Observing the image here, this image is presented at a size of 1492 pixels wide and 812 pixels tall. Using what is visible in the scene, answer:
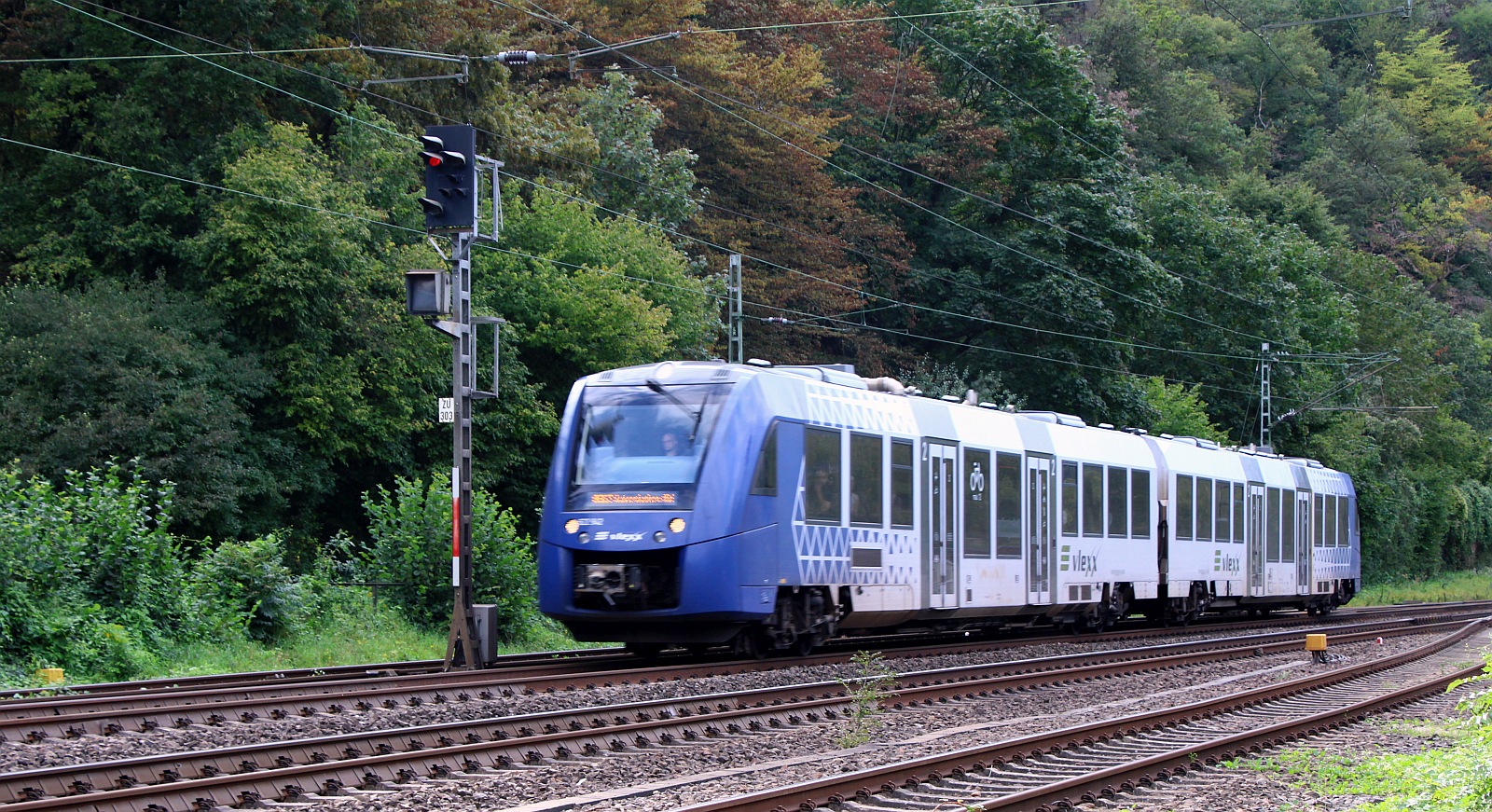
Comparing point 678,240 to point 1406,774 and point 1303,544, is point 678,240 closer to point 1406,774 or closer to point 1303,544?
point 1303,544

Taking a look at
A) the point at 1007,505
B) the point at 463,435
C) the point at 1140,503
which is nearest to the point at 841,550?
the point at 463,435

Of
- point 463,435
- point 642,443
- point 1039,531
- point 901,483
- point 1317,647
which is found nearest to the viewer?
point 642,443

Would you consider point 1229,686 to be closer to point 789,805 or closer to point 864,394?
point 864,394

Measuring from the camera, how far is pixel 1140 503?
25.7m

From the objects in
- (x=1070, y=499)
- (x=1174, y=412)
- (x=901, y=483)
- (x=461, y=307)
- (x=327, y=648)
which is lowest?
(x=327, y=648)

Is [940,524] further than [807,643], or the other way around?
[940,524]

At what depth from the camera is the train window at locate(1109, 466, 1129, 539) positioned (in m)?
24.7

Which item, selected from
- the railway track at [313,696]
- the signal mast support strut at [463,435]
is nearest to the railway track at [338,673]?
the railway track at [313,696]

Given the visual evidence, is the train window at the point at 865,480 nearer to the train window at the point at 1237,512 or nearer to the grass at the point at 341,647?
the grass at the point at 341,647

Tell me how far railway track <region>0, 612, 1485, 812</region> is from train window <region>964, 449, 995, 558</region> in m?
5.05

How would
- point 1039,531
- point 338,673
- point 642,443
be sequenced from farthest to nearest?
point 1039,531 < point 642,443 < point 338,673

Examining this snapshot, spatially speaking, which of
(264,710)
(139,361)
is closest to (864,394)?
(264,710)

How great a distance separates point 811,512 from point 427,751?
25.6ft

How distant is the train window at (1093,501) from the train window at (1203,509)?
4282mm
